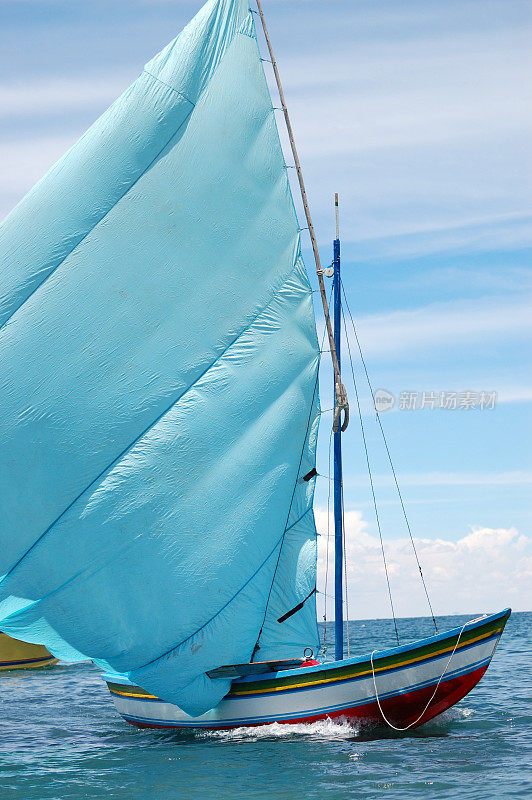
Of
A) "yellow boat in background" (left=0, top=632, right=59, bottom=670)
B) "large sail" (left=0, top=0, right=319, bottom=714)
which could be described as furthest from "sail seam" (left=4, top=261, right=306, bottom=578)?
"yellow boat in background" (left=0, top=632, right=59, bottom=670)

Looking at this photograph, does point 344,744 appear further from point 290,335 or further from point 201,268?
point 201,268

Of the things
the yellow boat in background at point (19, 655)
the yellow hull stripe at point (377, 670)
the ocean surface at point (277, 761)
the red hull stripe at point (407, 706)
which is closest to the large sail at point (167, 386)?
the yellow hull stripe at point (377, 670)

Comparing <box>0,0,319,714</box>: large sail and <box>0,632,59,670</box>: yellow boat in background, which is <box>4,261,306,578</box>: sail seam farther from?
<box>0,632,59,670</box>: yellow boat in background

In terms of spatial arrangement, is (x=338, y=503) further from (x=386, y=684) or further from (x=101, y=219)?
(x=101, y=219)

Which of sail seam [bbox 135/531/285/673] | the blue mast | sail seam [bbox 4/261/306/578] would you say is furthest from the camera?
the blue mast

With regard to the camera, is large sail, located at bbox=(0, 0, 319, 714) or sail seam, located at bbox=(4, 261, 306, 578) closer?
sail seam, located at bbox=(4, 261, 306, 578)

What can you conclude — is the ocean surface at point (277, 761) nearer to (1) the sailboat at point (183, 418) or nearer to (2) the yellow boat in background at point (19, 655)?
(1) the sailboat at point (183, 418)

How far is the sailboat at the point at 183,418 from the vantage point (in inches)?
669

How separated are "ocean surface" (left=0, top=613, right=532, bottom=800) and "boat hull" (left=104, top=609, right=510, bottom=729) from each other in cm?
36

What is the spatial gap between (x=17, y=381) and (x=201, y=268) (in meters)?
4.38

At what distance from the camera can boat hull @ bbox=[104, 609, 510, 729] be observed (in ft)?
58.0

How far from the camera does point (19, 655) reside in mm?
43125

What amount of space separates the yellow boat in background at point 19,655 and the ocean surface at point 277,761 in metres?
20.1

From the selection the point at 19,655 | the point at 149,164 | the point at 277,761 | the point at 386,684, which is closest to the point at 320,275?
the point at 149,164
